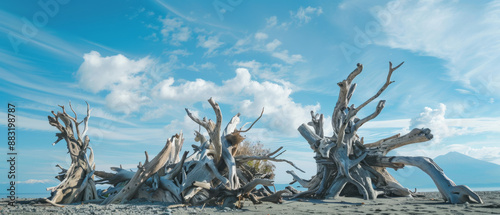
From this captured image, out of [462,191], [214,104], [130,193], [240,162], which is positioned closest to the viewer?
[214,104]

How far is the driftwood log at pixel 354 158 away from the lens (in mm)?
9414

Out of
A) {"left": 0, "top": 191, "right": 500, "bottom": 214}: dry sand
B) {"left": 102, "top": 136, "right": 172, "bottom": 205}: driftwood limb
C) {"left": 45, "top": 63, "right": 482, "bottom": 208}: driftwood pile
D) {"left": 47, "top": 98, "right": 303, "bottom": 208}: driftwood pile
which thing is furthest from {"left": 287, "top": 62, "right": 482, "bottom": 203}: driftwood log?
{"left": 102, "top": 136, "right": 172, "bottom": 205}: driftwood limb

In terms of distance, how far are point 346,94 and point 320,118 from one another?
1.77 metres

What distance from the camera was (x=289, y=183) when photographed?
11508 millimetres

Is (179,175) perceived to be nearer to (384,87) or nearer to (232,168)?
(232,168)

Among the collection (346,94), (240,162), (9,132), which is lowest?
(240,162)

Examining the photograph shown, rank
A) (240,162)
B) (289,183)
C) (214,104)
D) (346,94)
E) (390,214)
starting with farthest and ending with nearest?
(289,183) → (346,94) → (240,162) → (214,104) → (390,214)

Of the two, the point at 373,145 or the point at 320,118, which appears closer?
the point at 373,145

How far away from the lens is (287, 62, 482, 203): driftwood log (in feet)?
30.9

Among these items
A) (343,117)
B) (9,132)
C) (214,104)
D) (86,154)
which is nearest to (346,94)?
(343,117)

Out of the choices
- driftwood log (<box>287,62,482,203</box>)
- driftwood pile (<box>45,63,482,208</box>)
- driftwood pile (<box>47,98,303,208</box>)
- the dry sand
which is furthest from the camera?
driftwood log (<box>287,62,482,203</box>)

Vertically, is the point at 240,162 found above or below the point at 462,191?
above

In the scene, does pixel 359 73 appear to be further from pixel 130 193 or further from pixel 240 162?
pixel 130 193

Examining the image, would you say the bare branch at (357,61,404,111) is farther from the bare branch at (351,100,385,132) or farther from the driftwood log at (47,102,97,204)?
the driftwood log at (47,102,97,204)
